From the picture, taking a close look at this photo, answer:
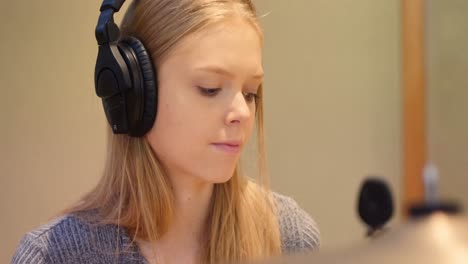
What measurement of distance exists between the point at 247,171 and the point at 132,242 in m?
0.25

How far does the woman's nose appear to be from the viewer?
670 mm

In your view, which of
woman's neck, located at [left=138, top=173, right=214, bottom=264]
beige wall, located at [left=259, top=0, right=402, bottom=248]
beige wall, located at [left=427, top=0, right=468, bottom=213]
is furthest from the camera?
woman's neck, located at [left=138, top=173, right=214, bottom=264]

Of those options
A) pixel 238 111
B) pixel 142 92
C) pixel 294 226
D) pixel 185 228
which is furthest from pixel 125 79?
pixel 294 226

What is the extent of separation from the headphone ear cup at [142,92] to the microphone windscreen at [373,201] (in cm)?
46

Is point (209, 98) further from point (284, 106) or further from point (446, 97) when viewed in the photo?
point (446, 97)

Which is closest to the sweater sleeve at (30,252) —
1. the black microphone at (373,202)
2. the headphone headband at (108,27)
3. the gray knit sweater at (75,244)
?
the gray knit sweater at (75,244)

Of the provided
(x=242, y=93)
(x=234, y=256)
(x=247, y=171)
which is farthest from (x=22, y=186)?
(x=242, y=93)

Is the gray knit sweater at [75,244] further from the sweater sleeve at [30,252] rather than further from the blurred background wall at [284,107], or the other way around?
the blurred background wall at [284,107]

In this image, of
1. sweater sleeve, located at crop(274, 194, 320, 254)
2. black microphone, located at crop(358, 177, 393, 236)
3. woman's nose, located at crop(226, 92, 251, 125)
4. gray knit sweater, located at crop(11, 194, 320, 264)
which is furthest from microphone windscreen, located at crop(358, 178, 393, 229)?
sweater sleeve, located at crop(274, 194, 320, 254)

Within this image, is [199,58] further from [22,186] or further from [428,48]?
[22,186]

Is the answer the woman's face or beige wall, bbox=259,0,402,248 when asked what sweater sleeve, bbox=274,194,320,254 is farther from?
the woman's face

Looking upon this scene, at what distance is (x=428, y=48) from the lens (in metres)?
0.23

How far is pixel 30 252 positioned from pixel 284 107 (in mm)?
371

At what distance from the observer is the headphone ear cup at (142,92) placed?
704 mm
